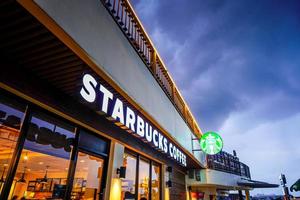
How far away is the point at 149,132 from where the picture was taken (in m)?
5.45

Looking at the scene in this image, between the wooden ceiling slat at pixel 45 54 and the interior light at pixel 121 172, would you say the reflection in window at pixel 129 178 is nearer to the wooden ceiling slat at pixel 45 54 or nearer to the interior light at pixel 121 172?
the interior light at pixel 121 172

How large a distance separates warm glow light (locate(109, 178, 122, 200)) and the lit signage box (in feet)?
3.82

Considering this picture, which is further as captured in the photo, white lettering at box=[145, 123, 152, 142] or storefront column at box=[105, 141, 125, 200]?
white lettering at box=[145, 123, 152, 142]

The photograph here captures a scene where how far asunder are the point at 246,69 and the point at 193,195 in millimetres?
38373

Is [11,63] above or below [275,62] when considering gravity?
below

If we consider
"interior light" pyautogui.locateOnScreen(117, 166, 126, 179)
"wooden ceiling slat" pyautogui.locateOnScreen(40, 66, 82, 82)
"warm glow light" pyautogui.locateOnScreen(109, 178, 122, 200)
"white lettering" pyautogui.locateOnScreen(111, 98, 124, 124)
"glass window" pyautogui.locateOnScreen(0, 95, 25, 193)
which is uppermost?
"wooden ceiling slat" pyautogui.locateOnScreen(40, 66, 82, 82)

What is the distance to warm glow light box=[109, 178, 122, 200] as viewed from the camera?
468cm

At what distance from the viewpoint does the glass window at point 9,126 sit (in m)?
3.04

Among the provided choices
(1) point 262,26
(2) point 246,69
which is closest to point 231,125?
(2) point 246,69

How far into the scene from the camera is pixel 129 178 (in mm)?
5773

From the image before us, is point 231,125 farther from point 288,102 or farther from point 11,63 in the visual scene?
point 11,63

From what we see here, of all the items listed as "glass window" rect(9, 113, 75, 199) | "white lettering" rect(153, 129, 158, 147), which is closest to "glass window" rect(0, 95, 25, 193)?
"glass window" rect(9, 113, 75, 199)

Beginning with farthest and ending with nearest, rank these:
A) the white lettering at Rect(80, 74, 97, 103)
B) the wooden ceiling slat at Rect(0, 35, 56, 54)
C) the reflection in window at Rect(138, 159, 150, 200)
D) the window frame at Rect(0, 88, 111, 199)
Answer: the reflection in window at Rect(138, 159, 150, 200), the white lettering at Rect(80, 74, 97, 103), the window frame at Rect(0, 88, 111, 199), the wooden ceiling slat at Rect(0, 35, 56, 54)

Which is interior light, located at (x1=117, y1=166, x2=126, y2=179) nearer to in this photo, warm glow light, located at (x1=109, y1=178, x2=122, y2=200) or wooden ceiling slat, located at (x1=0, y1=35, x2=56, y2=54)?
warm glow light, located at (x1=109, y1=178, x2=122, y2=200)
